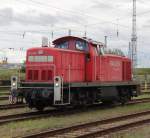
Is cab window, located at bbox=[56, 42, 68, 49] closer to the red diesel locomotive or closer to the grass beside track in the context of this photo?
the red diesel locomotive

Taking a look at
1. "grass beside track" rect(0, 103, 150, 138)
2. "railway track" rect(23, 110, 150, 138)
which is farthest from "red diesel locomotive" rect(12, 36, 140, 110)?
"railway track" rect(23, 110, 150, 138)

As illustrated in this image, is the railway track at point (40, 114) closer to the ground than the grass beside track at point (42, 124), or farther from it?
farther from it

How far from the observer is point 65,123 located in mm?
14336

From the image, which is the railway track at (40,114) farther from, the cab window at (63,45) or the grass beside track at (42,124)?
the cab window at (63,45)

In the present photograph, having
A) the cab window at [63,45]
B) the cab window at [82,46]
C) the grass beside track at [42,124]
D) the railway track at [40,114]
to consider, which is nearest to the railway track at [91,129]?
the grass beside track at [42,124]

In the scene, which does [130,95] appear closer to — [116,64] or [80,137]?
[116,64]

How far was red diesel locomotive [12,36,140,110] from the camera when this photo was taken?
17016 millimetres

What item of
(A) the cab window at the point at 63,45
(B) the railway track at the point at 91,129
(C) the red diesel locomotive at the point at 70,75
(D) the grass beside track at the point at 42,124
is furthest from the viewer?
(A) the cab window at the point at 63,45

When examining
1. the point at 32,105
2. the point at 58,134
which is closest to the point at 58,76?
the point at 32,105

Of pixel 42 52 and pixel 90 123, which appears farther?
pixel 42 52

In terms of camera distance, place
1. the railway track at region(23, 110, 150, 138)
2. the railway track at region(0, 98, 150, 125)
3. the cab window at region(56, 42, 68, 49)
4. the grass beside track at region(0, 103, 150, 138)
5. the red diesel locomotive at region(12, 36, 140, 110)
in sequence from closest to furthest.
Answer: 1. the railway track at region(23, 110, 150, 138)
2. the grass beside track at region(0, 103, 150, 138)
3. the railway track at region(0, 98, 150, 125)
4. the red diesel locomotive at region(12, 36, 140, 110)
5. the cab window at region(56, 42, 68, 49)

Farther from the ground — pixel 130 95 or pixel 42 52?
pixel 42 52

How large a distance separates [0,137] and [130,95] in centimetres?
1261

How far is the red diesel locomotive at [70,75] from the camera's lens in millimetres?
17016
